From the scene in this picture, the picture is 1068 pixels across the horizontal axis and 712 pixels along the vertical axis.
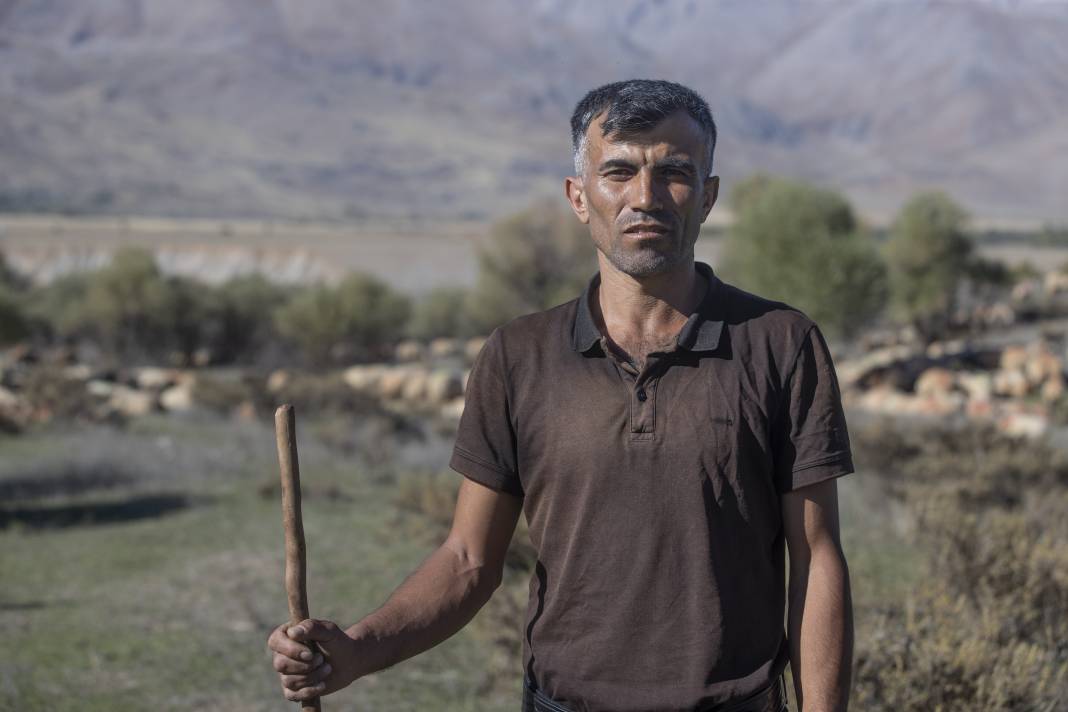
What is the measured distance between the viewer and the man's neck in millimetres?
2367

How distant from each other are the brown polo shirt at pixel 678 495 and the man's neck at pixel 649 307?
6cm

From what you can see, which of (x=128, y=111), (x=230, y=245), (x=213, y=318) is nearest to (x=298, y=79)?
Answer: (x=128, y=111)

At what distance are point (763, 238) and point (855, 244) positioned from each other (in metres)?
2.17

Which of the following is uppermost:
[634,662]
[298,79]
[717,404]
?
[298,79]

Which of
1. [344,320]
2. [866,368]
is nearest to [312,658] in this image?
[866,368]

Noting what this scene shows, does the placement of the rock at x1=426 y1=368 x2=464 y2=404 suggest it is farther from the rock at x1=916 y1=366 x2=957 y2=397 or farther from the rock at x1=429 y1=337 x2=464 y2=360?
the rock at x1=429 y1=337 x2=464 y2=360

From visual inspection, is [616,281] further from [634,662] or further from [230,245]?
[230,245]

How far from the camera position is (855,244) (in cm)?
2712

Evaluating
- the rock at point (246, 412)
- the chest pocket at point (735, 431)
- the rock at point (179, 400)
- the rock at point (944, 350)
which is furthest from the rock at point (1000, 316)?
the chest pocket at point (735, 431)

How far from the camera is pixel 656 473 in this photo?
222 cm

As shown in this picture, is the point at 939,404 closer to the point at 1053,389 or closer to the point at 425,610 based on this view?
the point at 1053,389

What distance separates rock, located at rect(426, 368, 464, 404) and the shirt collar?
1680 centimetres

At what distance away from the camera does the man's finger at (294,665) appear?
7.27ft

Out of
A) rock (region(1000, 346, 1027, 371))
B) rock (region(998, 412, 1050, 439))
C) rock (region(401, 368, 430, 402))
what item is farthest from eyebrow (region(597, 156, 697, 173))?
rock (region(1000, 346, 1027, 371))
